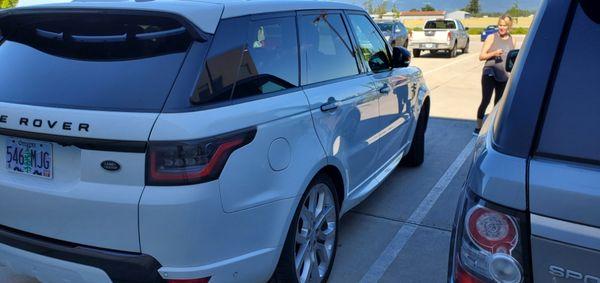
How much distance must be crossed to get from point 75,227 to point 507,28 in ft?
19.8

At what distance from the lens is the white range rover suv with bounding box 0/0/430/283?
6.96 feet

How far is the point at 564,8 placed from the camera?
1.60 meters

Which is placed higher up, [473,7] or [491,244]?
[473,7]

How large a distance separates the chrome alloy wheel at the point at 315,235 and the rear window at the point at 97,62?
1.07 metres

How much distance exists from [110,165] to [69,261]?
51 centimetres

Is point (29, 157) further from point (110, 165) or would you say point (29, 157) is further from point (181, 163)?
point (181, 163)

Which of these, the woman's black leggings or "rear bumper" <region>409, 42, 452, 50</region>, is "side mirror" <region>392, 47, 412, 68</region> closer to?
the woman's black leggings

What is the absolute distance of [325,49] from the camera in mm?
3434

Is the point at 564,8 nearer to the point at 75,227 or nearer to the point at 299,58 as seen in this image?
the point at 299,58

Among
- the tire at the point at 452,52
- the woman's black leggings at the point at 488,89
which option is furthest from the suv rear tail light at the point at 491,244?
the tire at the point at 452,52

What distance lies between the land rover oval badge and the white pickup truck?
2151 cm

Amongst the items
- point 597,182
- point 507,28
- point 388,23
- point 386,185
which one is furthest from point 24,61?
point 388,23

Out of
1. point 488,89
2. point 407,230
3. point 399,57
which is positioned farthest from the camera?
point 488,89

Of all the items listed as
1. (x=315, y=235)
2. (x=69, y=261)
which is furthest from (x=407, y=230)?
(x=69, y=261)
